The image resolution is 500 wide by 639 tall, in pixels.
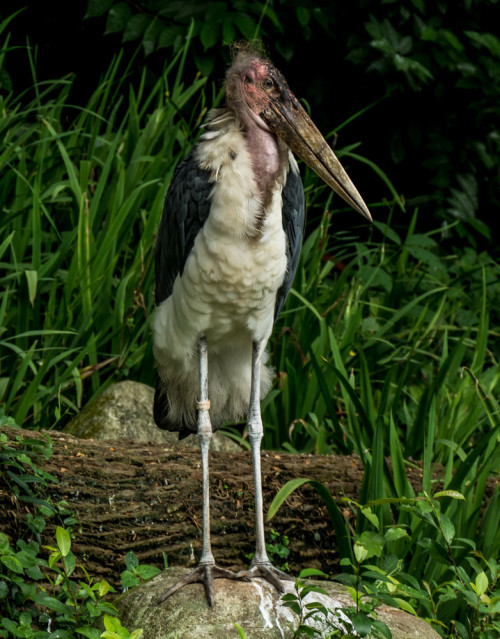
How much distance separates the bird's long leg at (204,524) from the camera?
2.58 metres

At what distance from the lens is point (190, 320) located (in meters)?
3.06

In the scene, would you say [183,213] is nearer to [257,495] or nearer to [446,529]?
[257,495]

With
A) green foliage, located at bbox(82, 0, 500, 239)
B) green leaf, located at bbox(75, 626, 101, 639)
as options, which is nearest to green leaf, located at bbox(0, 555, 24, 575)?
green leaf, located at bbox(75, 626, 101, 639)

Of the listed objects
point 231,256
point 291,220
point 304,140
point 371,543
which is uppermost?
point 304,140

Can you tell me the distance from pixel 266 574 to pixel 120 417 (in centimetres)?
134

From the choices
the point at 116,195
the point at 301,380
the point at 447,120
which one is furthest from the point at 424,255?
the point at 116,195

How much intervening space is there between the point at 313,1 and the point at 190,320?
2929mm

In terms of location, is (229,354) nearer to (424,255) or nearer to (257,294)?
(257,294)

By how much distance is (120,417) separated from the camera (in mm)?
3893

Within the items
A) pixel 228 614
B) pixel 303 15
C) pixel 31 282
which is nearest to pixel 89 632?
pixel 228 614

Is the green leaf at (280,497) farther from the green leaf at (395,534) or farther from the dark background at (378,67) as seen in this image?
the dark background at (378,67)

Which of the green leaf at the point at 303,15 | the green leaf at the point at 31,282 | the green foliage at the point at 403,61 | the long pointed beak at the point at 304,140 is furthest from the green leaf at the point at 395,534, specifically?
the green leaf at the point at 303,15

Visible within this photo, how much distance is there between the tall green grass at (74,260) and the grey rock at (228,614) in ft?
3.99

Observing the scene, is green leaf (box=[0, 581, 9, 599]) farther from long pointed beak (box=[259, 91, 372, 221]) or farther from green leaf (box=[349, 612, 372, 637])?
long pointed beak (box=[259, 91, 372, 221])
